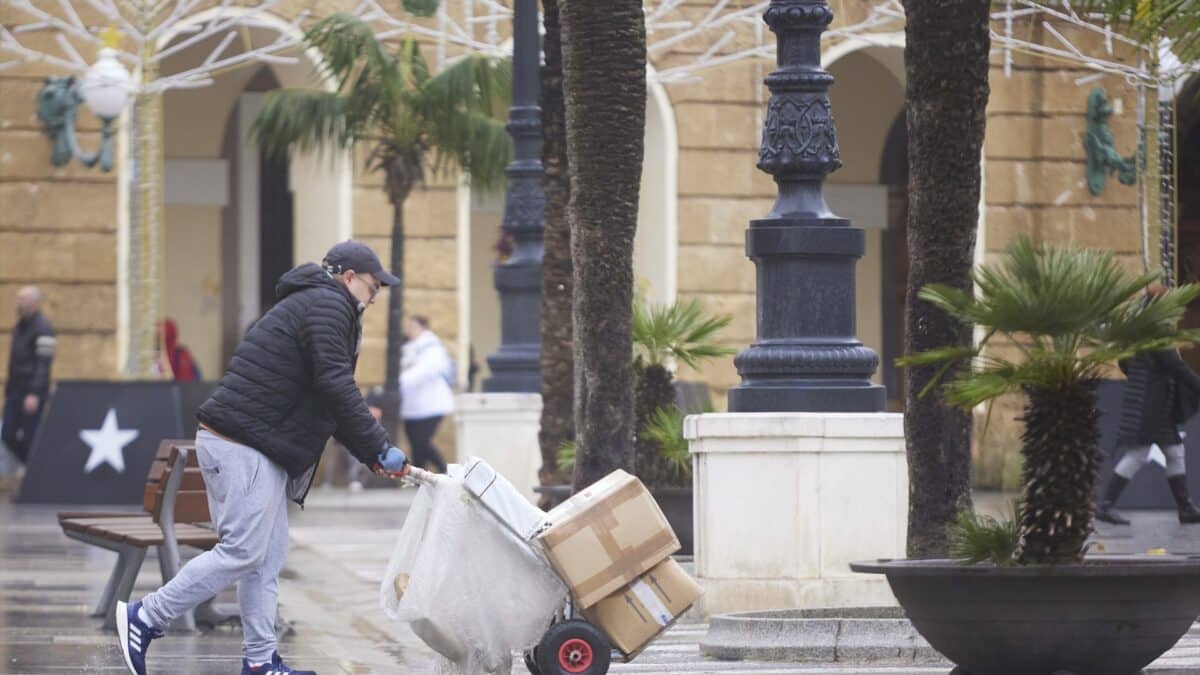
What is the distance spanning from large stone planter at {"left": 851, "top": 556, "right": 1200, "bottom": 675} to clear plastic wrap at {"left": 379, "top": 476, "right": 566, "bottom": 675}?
Result: 61.5 inches

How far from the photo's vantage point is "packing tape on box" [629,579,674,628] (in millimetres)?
9008

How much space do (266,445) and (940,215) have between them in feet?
9.92

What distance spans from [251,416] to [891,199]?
25517mm

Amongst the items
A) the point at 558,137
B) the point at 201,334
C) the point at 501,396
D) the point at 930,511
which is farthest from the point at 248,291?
the point at 930,511

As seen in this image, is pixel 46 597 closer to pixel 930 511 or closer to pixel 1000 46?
pixel 930 511

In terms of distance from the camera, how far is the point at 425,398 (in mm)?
23828

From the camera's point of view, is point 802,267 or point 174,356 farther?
point 174,356

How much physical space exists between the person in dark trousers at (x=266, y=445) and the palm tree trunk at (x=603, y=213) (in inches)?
158

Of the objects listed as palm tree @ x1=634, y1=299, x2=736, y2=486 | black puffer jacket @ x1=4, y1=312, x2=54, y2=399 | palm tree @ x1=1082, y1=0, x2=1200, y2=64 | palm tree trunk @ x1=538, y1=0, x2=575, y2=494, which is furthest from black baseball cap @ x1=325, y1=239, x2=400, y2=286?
black puffer jacket @ x1=4, y1=312, x2=54, y2=399

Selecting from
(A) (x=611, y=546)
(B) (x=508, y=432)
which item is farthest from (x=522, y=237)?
(A) (x=611, y=546)

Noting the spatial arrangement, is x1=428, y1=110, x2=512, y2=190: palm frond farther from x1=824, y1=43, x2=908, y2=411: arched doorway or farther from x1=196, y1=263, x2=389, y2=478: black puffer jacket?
x1=196, y1=263, x2=389, y2=478: black puffer jacket

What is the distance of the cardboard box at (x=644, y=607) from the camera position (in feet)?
29.4

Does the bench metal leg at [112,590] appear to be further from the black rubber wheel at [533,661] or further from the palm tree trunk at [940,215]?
the palm tree trunk at [940,215]

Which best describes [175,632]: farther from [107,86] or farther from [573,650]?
[107,86]
